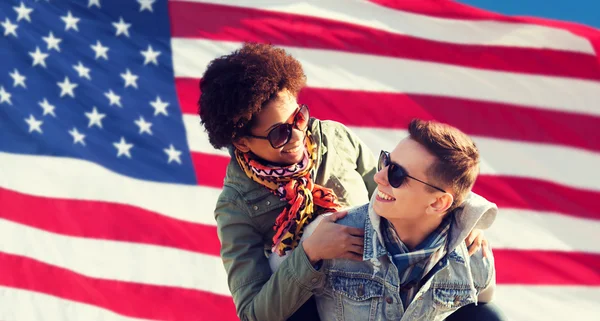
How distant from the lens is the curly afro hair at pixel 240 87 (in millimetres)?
3150

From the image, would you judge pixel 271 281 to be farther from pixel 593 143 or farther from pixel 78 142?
pixel 593 143

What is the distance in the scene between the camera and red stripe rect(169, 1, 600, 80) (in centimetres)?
550

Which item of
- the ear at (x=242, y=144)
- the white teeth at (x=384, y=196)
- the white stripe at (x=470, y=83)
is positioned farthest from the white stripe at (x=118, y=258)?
the white teeth at (x=384, y=196)

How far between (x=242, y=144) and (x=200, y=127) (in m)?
2.08

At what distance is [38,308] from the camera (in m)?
4.97

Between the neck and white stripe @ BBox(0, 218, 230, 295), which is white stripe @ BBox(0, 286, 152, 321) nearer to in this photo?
white stripe @ BBox(0, 218, 230, 295)

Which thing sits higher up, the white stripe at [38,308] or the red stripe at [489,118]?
the red stripe at [489,118]

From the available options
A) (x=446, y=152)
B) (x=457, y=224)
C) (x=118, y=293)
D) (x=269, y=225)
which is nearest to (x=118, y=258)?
(x=118, y=293)

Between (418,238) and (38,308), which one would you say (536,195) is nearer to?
(418,238)

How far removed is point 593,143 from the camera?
5.58 metres

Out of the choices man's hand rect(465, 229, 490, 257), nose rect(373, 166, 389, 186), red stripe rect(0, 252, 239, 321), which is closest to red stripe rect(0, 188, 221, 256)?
red stripe rect(0, 252, 239, 321)

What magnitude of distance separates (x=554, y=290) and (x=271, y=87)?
2995 millimetres

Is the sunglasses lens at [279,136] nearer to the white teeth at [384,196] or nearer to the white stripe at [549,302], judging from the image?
the white teeth at [384,196]

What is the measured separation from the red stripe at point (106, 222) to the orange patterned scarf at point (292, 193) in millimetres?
1892
